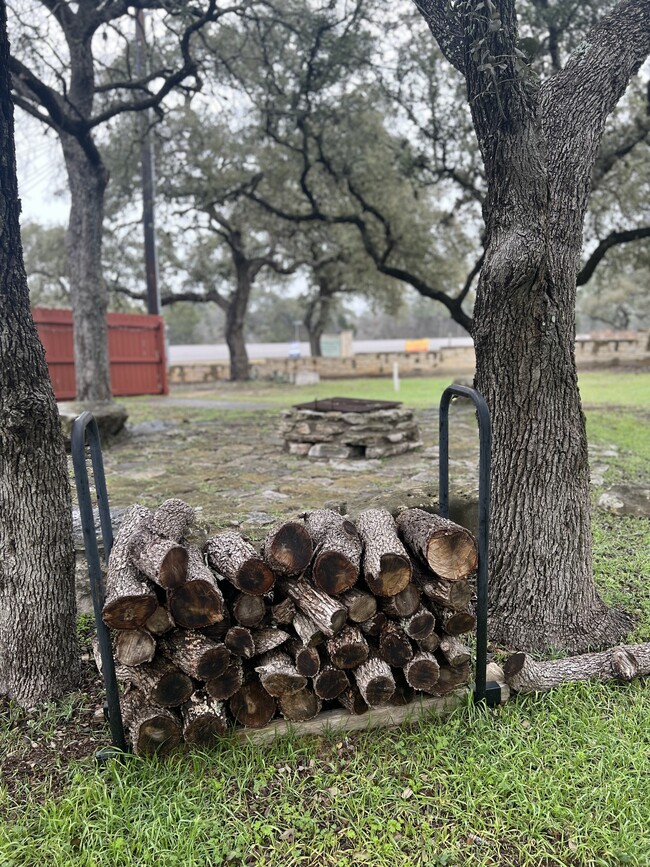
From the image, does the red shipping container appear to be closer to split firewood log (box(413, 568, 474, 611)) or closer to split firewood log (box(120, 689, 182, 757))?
split firewood log (box(120, 689, 182, 757))

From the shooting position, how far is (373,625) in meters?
2.19

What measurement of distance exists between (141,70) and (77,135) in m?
2.82

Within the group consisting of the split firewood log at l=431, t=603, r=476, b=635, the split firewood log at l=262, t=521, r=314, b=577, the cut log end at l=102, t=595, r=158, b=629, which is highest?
the split firewood log at l=262, t=521, r=314, b=577

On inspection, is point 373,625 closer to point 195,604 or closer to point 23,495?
point 195,604

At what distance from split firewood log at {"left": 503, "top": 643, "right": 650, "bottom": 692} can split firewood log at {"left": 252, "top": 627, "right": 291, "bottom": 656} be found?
0.88m

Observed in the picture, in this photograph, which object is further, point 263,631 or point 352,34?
point 352,34

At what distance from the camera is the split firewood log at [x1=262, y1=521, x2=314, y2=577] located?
2117 millimetres

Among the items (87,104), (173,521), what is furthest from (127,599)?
(87,104)

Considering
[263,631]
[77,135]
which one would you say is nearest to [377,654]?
[263,631]

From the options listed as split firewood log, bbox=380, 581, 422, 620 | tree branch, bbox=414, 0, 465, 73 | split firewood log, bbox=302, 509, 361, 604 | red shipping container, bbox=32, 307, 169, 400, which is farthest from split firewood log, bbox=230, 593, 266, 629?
red shipping container, bbox=32, 307, 169, 400

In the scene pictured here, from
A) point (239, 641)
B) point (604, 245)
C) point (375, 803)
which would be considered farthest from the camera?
point (604, 245)

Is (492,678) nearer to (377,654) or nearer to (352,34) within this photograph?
(377,654)

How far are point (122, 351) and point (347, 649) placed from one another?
11.5 meters

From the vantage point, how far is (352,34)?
825 cm
